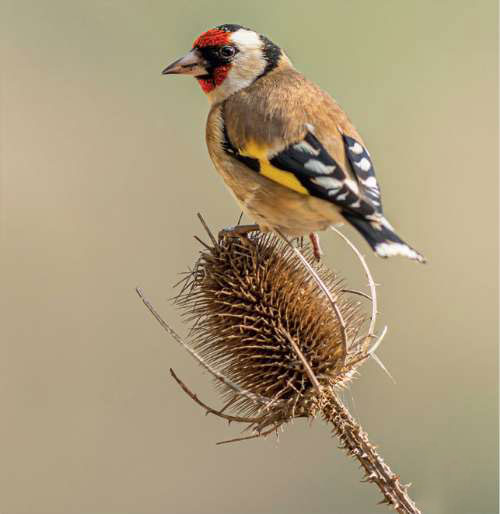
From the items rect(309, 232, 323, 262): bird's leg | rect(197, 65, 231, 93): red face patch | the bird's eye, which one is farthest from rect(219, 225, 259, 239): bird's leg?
the bird's eye

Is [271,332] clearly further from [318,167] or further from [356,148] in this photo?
[356,148]

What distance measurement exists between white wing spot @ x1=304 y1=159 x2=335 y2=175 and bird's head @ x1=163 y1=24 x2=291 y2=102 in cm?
89

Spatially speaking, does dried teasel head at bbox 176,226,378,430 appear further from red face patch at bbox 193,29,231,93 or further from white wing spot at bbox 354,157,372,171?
red face patch at bbox 193,29,231,93

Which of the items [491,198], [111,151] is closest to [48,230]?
[111,151]

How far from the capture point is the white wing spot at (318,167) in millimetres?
4020

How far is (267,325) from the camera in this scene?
4195mm

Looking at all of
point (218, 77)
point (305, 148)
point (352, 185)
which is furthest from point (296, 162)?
point (218, 77)

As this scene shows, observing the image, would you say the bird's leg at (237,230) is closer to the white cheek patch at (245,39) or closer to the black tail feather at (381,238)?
the black tail feather at (381,238)

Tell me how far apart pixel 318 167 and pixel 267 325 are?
0.73 m

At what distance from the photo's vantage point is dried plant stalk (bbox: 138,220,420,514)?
403 cm

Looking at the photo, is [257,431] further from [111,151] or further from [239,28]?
[111,151]

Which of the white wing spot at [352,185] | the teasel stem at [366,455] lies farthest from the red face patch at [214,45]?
the teasel stem at [366,455]

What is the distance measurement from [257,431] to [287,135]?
1.27 metres

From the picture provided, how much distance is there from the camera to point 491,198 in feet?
28.8
